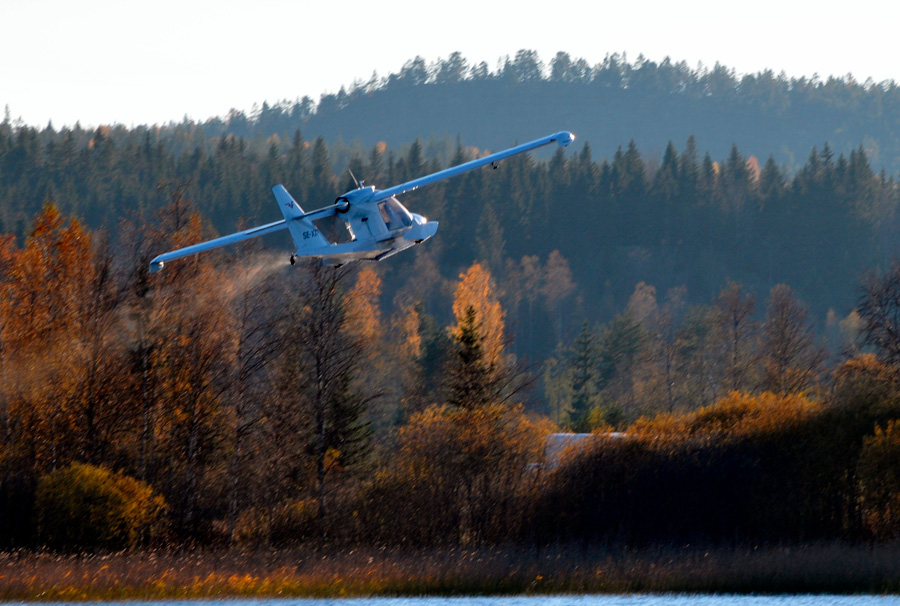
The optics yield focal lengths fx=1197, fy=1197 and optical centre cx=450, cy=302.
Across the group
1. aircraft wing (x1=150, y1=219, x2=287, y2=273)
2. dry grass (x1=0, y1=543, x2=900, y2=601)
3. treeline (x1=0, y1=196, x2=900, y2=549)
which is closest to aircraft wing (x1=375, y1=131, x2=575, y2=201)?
aircraft wing (x1=150, y1=219, x2=287, y2=273)

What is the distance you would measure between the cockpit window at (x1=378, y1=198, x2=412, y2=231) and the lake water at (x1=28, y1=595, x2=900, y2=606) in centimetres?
982

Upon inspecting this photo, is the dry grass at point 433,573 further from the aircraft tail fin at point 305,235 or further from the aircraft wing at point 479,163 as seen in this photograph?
the aircraft wing at point 479,163

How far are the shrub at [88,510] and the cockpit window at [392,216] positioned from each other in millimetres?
12782

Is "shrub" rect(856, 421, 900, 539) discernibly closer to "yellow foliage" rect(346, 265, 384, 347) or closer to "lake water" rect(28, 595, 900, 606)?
"lake water" rect(28, 595, 900, 606)

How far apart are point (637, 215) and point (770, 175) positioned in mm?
18339

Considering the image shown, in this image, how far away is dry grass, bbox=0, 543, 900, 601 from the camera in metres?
30.4

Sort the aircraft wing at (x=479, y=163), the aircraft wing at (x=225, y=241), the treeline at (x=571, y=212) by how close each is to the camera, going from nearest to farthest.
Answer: the aircraft wing at (x=479, y=163), the aircraft wing at (x=225, y=241), the treeline at (x=571, y=212)

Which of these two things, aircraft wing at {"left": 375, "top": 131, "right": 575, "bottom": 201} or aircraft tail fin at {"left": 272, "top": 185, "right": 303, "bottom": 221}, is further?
aircraft tail fin at {"left": 272, "top": 185, "right": 303, "bottom": 221}

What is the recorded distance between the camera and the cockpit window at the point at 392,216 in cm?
2941

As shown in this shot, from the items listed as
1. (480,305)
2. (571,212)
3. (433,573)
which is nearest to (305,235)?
(433,573)

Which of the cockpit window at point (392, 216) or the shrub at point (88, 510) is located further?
the shrub at point (88, 510)

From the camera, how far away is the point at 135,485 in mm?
36562

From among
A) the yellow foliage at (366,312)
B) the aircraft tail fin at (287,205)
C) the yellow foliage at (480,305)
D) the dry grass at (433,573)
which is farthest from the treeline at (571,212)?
the aircraft tail fin at (287,205)

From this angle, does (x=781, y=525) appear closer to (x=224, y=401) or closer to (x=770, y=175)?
(x=224, y=401)
